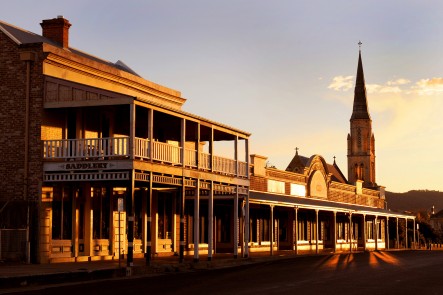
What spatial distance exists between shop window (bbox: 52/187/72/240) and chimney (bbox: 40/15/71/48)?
765cm

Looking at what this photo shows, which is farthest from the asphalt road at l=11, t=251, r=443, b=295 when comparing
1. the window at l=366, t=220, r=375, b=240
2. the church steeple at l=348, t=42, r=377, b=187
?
the church steeple at l=348, t=42, r=377, b=187

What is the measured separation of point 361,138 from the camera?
142250mm

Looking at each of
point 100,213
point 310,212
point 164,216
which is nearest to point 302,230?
point 310,212

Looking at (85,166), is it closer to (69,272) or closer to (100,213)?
(100,213)

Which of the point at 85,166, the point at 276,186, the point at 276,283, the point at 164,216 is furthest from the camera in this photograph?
the point at 276,186

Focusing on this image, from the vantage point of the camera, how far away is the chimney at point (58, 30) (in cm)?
3359

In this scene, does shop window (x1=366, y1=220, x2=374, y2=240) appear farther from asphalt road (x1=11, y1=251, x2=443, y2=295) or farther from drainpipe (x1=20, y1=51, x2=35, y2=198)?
drainpipe (x1=20, y1=51, x2=35, y2=198)

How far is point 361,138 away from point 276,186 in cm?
9465

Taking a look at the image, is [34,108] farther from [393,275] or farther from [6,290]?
[393,275]

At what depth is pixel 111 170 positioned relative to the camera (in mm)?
27094

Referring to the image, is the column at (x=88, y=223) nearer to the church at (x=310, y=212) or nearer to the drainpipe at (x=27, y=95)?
the drainpipe at (x=27, y=95)

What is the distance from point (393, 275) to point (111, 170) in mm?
10207

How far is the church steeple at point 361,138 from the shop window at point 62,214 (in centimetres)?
11539

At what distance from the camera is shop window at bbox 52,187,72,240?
28625 millimetres
